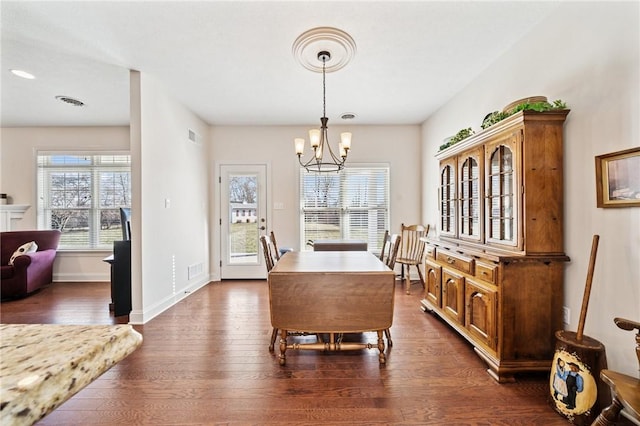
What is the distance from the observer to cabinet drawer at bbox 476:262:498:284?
82.4 inches

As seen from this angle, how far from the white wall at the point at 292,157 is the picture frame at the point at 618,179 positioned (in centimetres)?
327

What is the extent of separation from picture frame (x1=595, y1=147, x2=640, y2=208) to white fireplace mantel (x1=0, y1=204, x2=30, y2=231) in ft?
23.8

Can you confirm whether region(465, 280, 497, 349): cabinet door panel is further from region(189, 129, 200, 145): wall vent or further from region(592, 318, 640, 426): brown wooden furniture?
region(189, 129, 200, 145): wall vent

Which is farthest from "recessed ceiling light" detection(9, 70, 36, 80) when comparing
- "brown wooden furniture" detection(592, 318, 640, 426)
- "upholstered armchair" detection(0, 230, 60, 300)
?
"brown wooden furniture" detection(592, 318, 640, 426)

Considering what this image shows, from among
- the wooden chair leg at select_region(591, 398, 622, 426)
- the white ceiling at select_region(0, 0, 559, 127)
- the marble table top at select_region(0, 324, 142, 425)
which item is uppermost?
the white ceiling at select_region(0, 0, 559, 127)

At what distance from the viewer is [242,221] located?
5098 mm

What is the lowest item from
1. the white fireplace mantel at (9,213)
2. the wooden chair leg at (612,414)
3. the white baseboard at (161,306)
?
the white baseboard at (161,306)

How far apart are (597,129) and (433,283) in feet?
6.30

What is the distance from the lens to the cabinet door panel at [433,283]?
9.89 feet

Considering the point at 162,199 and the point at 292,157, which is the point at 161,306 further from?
the point at 292,157

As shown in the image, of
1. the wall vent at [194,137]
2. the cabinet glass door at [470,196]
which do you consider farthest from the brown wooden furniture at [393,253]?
the wall vent at [194,137]

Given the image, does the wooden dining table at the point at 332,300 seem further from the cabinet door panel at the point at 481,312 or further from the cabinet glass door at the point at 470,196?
the cabinet glass door at the point at 470,196

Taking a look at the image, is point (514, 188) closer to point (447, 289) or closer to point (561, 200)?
point (561, 200)

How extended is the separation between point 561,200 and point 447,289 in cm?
123
